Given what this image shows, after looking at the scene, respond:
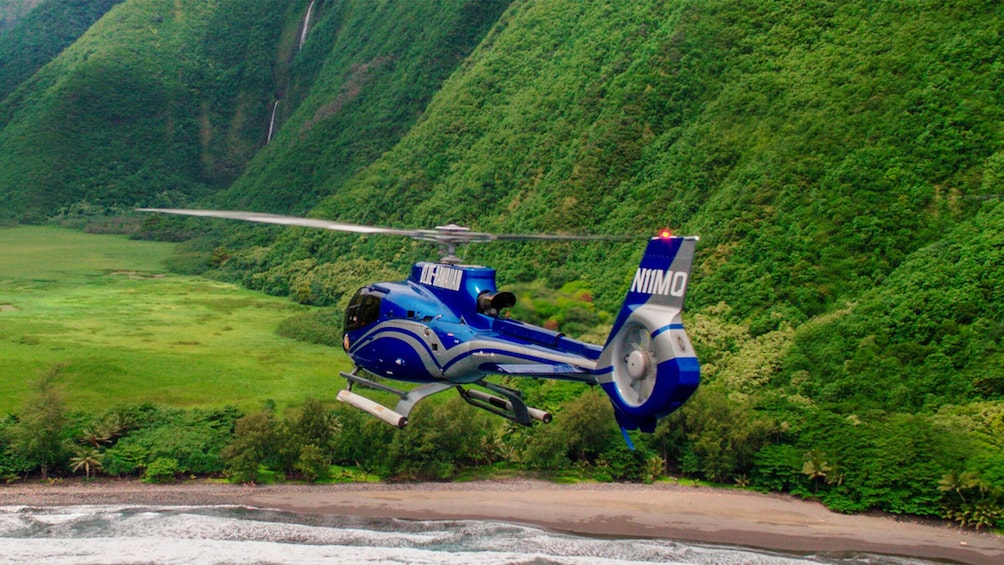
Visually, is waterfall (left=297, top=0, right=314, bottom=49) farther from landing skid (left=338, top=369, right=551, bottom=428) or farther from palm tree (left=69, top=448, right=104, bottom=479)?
landing skid (left=338, top=369, right=551, bottom=428)

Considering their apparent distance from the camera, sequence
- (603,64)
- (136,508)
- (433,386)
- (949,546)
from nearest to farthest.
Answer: (433,386), (949,546), (136,508), (603,64)

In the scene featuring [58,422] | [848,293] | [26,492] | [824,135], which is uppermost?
[824,135]

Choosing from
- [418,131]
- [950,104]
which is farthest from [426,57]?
[950,104]

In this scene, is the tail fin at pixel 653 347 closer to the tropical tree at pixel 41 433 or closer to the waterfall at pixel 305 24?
the tropical tree at pixel 41 433

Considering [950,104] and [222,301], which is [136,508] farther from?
[950,104]

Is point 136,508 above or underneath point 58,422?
underneath

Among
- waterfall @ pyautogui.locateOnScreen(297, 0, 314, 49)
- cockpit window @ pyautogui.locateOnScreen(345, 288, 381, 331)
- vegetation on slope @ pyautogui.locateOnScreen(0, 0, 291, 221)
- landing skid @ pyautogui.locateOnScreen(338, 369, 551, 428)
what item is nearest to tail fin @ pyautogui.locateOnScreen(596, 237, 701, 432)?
landing skid @ pyautogui.locateOnScreen(338, 369, 551, 428)

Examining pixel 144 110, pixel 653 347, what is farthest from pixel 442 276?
pixel 144 110

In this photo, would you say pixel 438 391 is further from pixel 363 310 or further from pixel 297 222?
pixel 297 222
